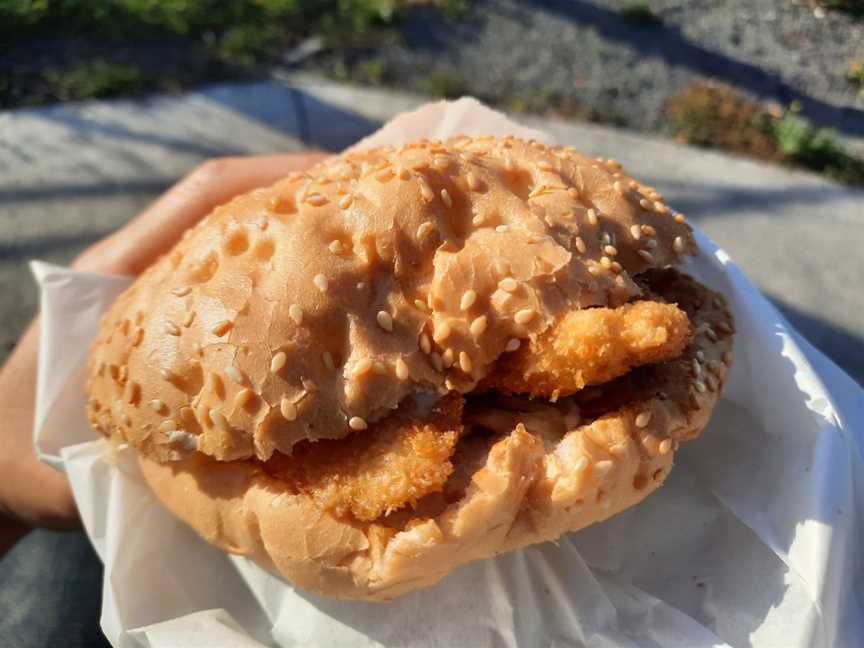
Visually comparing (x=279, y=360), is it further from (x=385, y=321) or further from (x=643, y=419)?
(x=643, y=419)

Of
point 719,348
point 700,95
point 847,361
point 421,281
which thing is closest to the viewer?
point 421,281

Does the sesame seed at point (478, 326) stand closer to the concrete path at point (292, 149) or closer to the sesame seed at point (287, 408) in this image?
the sesame seed at point (287, 408)

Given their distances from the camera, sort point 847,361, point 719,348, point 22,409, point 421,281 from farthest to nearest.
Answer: point 847,361
point 22,409
point 719,348
point 421,281

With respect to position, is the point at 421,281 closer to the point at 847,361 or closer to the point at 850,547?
the point at 850,547

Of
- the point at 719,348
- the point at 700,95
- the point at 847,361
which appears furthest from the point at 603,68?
the point at 719,348

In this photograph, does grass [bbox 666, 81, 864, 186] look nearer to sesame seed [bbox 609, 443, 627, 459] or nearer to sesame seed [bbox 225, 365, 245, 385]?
sesame seed [bbox 609, 443, 627, 459]

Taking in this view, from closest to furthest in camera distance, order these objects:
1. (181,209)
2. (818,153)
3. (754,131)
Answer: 1. (181,209)
2. (818,153)
3. (754,131)

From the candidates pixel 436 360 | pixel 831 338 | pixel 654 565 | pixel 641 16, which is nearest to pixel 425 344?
pixel 436 360

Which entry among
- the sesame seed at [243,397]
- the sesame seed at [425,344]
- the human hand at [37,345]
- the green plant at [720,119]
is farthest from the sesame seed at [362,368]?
the green plant at [720,119]
